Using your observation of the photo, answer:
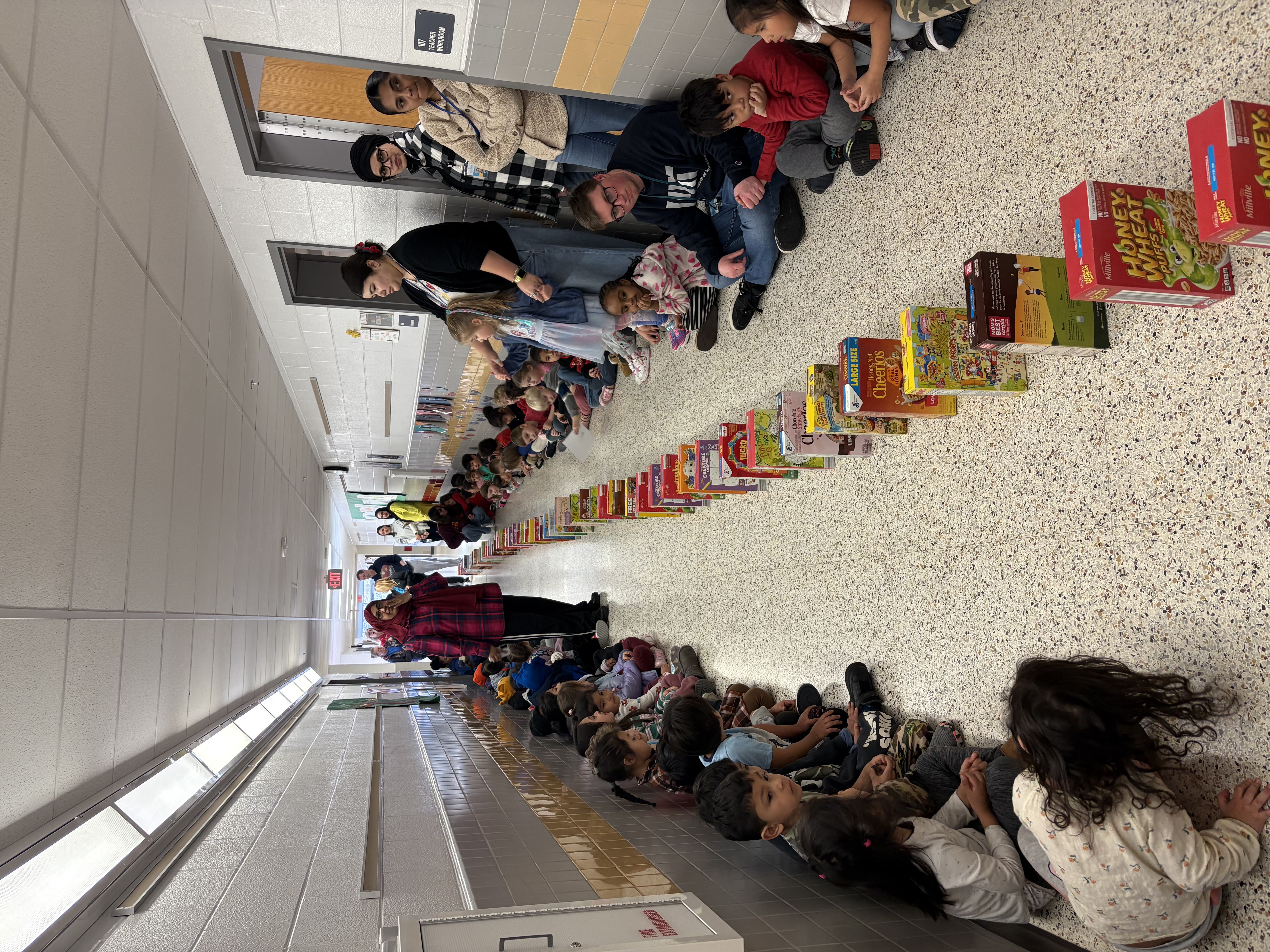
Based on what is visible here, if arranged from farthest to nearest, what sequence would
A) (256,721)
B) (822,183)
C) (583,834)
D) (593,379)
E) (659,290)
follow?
1. (593,379)
2. (256,721)
3. (659,290)
4. (822,183)
5. (583,834)

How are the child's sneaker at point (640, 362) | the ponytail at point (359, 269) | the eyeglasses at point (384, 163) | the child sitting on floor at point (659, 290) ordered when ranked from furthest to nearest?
1. the child's sneaker at point (640, 362)
2. the child sitting on floor at point (659, 290)
3. the ponytail at point (359, 269)
4. the eyeglasses at point (384, 163)

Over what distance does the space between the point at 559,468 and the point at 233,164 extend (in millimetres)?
5946

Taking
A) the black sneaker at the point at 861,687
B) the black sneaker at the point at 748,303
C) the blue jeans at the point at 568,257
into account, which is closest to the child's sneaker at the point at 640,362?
the blue jeans at the point at 568,257

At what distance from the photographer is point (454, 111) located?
3.75 metres

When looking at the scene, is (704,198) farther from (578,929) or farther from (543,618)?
(543,618)

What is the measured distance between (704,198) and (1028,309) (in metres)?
2.18

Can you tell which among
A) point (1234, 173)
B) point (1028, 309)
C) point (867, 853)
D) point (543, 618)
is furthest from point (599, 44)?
point (543, 618)

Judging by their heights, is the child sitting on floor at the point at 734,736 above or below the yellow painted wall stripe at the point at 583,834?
above

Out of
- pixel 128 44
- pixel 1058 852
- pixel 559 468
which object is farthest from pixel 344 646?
pixel 1058 852

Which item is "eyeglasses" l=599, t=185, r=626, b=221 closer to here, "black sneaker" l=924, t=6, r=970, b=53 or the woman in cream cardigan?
the woman in cream cardigan

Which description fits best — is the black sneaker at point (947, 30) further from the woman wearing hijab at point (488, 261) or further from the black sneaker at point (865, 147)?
the woman wearing hijab at point (488, 261)

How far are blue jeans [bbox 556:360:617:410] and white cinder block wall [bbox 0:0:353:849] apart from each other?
264 cm

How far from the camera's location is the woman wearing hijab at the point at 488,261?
422 centimetres

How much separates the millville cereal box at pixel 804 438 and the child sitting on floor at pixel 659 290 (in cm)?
148
